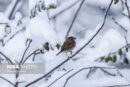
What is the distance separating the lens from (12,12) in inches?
127

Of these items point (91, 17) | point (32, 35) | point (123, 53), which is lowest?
point (91, 17)

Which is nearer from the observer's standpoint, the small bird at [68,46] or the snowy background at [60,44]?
the snowy background at [60,44]

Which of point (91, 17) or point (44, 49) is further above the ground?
point (44, 49)

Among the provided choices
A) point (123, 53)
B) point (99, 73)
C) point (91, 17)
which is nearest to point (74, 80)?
point (99, 73)

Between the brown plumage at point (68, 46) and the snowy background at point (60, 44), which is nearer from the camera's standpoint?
the snowy background at point (60, 44)

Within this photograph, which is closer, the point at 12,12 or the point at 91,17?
the point at 12,12

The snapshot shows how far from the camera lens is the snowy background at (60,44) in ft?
4.96

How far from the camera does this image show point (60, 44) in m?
2.02

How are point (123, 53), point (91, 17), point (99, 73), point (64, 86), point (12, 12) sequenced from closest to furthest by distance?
point (64, 86) < point (99, 73) < point (123, 53) < point (12, 12) < point (91, 17)

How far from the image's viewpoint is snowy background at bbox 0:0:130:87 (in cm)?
151

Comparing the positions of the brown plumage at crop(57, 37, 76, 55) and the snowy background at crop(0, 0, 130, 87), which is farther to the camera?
the brown plumage at crop(57, 37, 76, 55)

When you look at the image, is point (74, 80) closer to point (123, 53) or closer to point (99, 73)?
point (99, 73)

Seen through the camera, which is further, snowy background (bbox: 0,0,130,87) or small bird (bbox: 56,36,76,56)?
small bird (bbox: 56,36,76,56)

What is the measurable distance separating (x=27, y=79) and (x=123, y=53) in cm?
97
